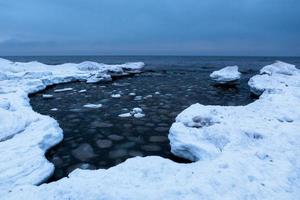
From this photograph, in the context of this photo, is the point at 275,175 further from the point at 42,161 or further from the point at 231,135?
the point at 42,161

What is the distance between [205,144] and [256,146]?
91cm

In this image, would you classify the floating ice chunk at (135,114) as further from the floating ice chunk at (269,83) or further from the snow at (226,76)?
the snow at (226,76)

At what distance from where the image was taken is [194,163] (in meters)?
3.69

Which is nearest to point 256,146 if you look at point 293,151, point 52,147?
point 293,151

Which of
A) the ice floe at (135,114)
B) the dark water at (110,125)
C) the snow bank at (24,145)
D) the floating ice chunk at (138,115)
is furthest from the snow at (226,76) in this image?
the snow bank at (24,145)

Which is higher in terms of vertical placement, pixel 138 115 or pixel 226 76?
pixel 226 76

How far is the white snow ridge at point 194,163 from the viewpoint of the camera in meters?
2.81

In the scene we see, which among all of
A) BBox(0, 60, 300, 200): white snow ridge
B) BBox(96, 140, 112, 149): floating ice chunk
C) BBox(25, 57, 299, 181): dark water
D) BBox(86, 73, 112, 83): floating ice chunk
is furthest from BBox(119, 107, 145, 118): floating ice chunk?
BBox(86, 73, 112, 83): floating ice chunk

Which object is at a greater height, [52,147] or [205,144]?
[205,144]

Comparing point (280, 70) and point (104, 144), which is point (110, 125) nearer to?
point (104, 144)

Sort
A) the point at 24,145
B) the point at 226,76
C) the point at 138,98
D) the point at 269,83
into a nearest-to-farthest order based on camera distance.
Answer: the point at 24,145 < the point at 138,98 < the point at 269,83 < the point at 226,76

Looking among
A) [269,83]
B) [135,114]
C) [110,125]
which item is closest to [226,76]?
[269,83]

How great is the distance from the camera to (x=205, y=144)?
4512mm

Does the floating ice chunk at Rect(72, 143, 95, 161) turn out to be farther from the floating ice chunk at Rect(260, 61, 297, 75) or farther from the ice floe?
the floating ice chunk at Rect(260, 61, 297, 75)
